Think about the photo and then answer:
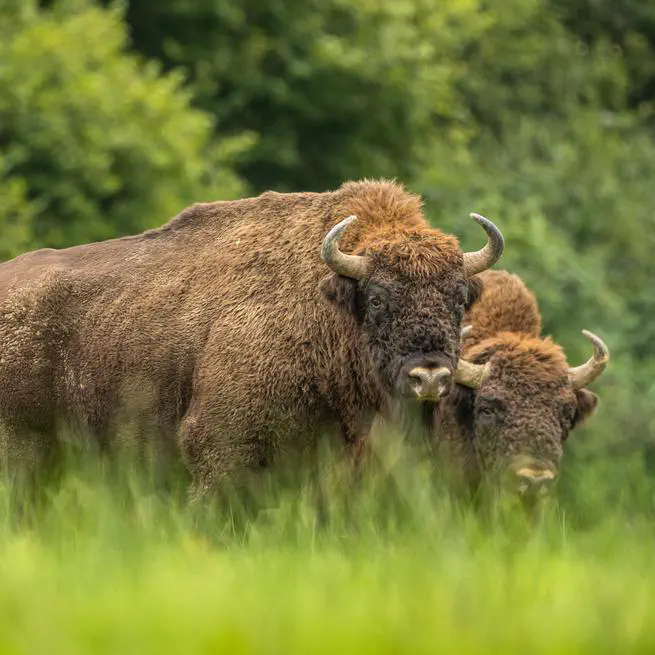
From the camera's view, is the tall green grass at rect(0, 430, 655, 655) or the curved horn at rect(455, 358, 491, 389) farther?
the curved horn at rect(455, 358, 491, 389)

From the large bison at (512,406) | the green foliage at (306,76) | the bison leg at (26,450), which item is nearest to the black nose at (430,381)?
the large bison at (512,406)

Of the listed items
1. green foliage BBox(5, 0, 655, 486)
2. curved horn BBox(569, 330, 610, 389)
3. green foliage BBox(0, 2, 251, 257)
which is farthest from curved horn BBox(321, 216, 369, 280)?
green foliage BBox(0, 2, 251, 257)

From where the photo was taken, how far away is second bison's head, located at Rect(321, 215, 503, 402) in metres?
7.33

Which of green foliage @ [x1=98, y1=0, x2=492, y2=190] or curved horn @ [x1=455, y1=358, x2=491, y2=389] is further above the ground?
curved horn @ [x1=455, y1=358, x2=491, y2=389]

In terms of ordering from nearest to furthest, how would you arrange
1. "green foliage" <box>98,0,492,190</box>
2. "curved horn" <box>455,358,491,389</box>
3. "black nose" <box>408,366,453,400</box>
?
"black nose" <box>408,366,453,400</box> < "curved horn" <box>455,358,491,389</box> < "green foliage" <box>98,0,492,190</box>

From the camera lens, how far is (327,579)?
409 centimetres

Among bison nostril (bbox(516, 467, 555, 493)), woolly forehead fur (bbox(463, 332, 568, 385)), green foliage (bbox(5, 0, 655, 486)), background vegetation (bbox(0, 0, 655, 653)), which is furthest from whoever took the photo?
green foliage (bbox(5, 0, 655, 486))

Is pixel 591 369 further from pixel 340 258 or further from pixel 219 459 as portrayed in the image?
pixel 219 459

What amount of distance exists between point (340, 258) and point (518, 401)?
1959mm

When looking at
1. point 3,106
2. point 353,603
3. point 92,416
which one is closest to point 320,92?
point 3,106

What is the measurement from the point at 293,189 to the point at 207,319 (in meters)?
14.9

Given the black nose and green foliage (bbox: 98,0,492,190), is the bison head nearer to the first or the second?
the black nose

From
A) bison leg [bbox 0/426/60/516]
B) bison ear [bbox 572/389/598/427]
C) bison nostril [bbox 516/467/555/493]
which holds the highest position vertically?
bison ear [bbox 572/389/598/427]

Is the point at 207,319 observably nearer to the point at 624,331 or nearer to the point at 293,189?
the point at 624,331
